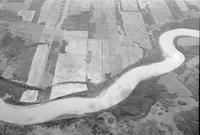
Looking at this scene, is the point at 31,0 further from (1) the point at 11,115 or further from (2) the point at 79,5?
(1) the point at 11,115

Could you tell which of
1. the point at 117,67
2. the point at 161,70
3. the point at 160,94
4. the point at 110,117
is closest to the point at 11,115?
the point at 110,117

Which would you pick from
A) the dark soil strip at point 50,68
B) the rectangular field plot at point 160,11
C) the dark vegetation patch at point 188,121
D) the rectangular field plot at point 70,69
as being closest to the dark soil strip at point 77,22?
the dark soil strip at point 50,68

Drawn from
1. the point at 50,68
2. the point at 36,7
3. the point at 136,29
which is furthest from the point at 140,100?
the point at 36,7

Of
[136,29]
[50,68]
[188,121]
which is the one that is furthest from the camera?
[136,29]

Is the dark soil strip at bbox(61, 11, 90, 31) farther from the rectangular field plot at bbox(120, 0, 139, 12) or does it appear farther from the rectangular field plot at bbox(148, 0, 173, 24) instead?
the rectangular field plot at bbox(148, 0, 173, 24)

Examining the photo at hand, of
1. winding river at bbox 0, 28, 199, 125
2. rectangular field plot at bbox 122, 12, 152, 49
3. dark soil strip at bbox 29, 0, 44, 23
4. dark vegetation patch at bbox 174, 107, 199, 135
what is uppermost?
dark soil strip at bbox 29, 0, 44, 23

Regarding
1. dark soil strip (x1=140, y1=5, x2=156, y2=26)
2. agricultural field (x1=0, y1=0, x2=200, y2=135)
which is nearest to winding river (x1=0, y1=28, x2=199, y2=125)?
agricultural field (x1=0, y1=0, x2=200, y2=135)

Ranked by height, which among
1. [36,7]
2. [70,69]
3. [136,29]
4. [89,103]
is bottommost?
[89,103]

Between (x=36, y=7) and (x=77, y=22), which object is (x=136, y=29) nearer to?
(x=77, y=22)
